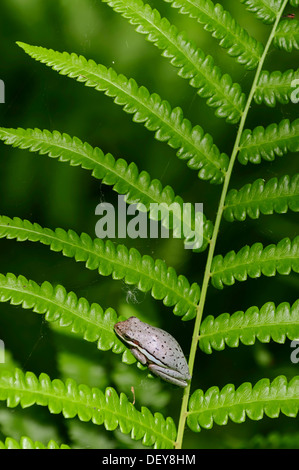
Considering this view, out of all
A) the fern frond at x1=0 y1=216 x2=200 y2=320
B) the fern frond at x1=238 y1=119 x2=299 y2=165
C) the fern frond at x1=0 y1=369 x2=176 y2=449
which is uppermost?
the fern frond at x1=238 y1=119 x2=299 y2=165

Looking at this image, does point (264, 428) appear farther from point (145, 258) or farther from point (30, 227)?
point (30, 227)

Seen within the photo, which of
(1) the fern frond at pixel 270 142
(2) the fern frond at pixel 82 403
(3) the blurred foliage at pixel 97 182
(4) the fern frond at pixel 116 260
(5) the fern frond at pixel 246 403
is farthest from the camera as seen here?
(3) the blurred foliage at pixel 97 182

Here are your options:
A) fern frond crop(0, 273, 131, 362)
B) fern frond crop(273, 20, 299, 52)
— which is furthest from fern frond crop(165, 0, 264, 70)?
fern frond crop(0, 273, 131, 362)

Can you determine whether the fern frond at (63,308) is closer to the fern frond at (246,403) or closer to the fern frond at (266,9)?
the fern frond at (246,403)

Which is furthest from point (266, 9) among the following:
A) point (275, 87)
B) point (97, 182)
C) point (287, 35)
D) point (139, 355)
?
point (139, 355)

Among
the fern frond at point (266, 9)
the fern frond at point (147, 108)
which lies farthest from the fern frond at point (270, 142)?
the fern frond at point (266, 9)

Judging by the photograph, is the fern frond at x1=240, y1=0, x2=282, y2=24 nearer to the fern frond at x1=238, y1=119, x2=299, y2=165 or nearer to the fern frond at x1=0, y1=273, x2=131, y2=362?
the fern frond at x1=238, y1=119, x2=299, y2=165
